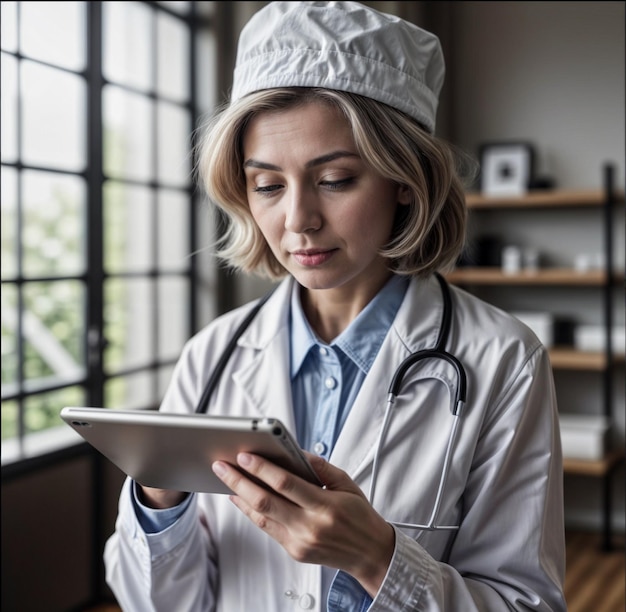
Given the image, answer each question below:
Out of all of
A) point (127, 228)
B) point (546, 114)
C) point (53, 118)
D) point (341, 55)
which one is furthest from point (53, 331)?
point (546, 114)

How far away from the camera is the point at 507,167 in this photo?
13.2ft

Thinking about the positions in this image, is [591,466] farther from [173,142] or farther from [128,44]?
[128,44]

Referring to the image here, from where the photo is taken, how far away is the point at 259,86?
120cm

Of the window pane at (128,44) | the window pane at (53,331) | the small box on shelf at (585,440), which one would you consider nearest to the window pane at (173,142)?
the window pane at (128,44)

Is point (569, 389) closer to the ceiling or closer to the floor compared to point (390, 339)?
closer to the floor

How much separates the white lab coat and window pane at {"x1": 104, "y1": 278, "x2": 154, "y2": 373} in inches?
75.8

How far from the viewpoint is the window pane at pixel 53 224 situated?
272cm

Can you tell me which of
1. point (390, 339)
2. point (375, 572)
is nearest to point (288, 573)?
point (375, 572)

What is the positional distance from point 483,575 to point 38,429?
205 cm

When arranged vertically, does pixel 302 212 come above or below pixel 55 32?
below

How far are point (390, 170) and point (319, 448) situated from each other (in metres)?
0.43

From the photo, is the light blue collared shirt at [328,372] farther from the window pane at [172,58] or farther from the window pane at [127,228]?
the window pane at [172,58]

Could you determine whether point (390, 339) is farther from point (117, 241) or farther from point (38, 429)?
point (117, 241)

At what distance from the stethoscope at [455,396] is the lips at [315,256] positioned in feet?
0.65
